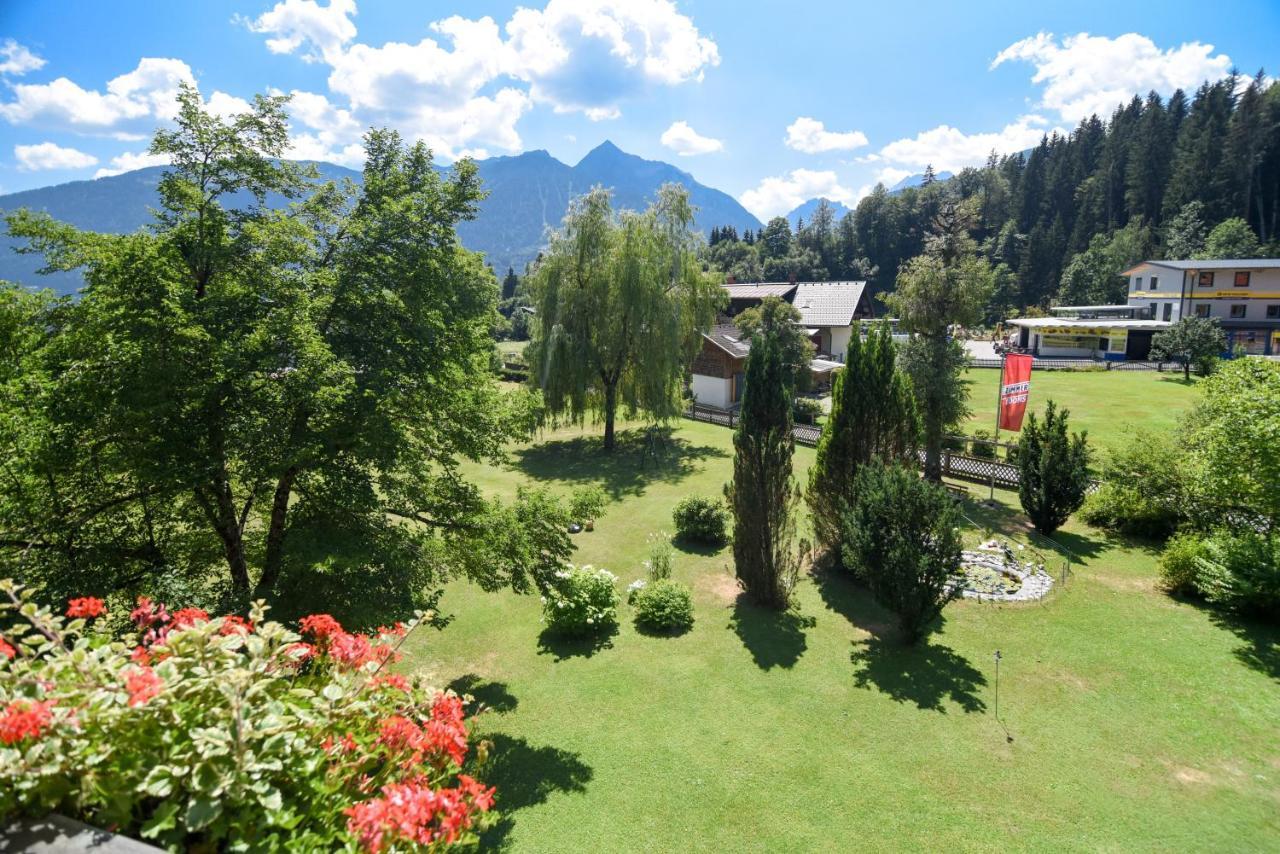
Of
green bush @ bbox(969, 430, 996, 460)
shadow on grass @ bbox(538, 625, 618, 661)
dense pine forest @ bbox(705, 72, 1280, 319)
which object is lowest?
shadow on grass @ bbox(538, 625, 618, 661)

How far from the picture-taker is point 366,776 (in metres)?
3.11

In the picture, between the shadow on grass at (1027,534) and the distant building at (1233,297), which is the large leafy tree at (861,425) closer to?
the shadow on grass at (1027,534)

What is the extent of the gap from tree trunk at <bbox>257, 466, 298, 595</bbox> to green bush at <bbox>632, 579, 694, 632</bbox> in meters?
7.84

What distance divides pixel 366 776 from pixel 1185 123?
119m

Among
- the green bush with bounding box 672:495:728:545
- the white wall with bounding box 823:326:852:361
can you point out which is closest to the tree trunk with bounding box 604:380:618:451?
the green bush with bounding box 672:495:728:545

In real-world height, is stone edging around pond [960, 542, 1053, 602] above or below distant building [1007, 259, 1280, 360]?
below

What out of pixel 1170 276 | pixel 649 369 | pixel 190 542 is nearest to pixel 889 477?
pixel 190 542

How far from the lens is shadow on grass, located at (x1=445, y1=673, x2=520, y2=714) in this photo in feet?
36.8

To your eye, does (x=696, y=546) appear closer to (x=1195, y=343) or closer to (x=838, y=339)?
(x=838, y=339)

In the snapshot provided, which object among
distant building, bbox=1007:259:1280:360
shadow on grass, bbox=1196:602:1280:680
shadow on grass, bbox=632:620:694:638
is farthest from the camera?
distant building, bbox=1007:259:1280:360

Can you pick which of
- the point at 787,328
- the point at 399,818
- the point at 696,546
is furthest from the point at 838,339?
the point at 399,818

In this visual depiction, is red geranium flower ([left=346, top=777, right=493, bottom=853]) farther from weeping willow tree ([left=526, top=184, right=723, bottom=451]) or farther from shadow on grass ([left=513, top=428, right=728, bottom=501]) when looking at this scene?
weeping willow tree ([left=526, top=184, right=723, bottom=451])

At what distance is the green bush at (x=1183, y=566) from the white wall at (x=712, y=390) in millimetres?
26055

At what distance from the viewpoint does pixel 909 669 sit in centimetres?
1205
